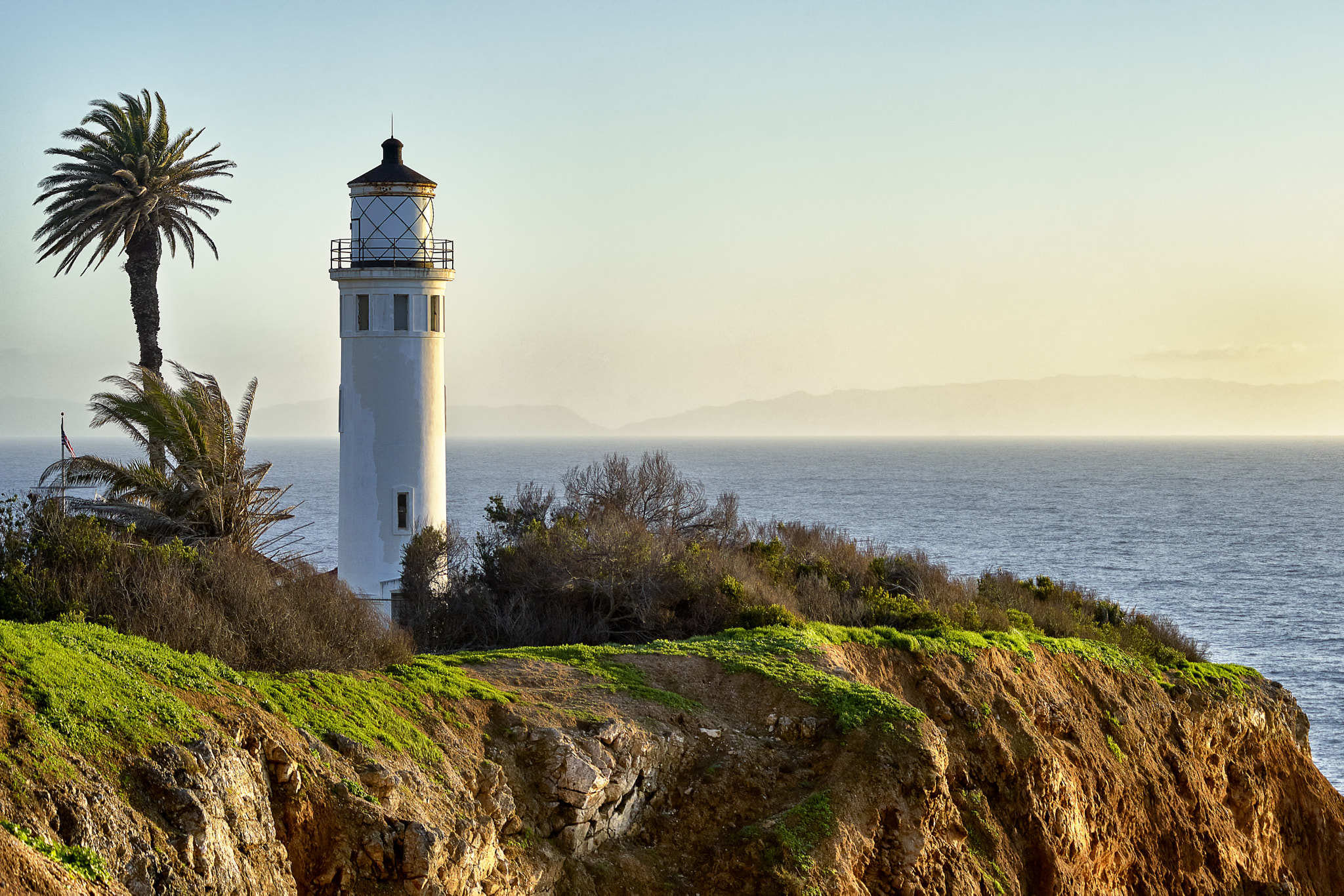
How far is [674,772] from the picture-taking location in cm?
1412

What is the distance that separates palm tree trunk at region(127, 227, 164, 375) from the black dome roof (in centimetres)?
611

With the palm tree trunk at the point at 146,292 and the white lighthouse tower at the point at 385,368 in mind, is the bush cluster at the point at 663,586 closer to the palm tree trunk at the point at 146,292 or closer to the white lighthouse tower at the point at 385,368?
the white lighthouse tower at the point at 385,368

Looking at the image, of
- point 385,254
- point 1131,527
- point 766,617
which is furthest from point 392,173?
point 1131,527

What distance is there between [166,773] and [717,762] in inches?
280

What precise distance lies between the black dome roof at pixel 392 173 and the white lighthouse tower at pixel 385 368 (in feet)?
0.08

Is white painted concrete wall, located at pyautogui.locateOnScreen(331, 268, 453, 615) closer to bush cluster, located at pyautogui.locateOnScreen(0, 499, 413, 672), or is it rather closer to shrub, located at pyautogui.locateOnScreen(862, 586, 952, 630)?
bush cluster, located at pyautogui.locateOnScreen(0, 499, 413, 672)

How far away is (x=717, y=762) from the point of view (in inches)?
567

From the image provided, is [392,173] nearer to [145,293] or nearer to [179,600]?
[145,293]

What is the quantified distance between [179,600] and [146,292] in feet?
58.5

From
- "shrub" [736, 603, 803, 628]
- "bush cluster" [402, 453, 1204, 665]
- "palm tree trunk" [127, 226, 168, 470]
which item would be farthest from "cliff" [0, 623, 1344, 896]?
"palm tree trunk" [127, 226, 168, 470]

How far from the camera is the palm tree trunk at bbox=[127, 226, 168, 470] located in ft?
100

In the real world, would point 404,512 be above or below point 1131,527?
above

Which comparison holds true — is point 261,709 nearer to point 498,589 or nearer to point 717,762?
point 717,762

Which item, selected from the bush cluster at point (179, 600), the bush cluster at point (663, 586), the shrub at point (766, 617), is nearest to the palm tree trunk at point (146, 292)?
the bush cluster at point (663, 586)
